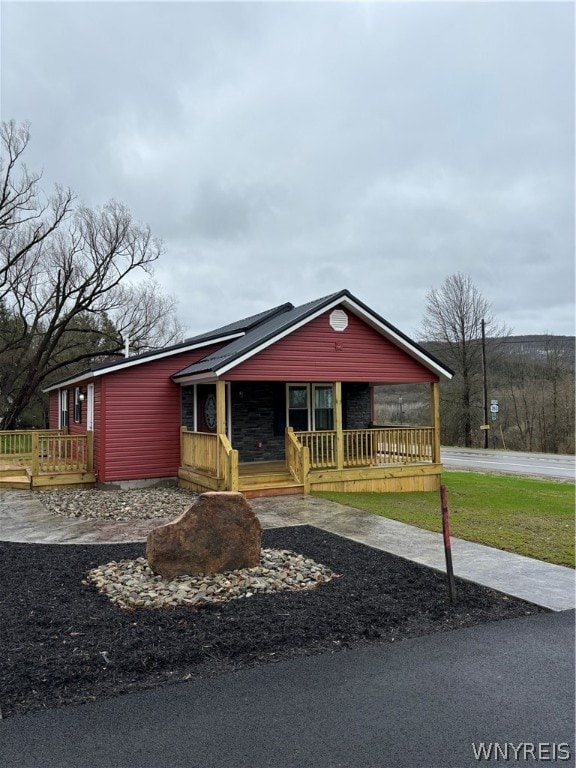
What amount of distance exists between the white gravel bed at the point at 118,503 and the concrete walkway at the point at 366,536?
0.37m

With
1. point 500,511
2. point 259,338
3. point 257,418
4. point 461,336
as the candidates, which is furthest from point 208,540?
point 461,336

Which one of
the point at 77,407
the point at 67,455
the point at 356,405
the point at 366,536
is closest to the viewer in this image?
the point at 366,536

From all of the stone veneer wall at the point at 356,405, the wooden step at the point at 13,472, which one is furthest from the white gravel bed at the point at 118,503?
the stone veneer wall at the point at 356,405

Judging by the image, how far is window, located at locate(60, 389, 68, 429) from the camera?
1842 centimetres

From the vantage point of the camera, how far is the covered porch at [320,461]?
A: 1136 cm

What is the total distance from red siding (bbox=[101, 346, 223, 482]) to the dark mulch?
22.2 ft

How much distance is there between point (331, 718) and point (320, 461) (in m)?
9.80

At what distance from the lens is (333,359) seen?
42.5 feet

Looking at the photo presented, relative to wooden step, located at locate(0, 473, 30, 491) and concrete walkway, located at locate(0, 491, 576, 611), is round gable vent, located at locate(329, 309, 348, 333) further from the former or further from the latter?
wooden step, located at locate(0, 473, 30, 491)

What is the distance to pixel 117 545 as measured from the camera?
277 inches

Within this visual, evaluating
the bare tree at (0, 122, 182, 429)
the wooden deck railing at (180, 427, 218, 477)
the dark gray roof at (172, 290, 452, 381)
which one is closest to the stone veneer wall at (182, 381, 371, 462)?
the wooden deck railing at (180, 427, 218, 477)

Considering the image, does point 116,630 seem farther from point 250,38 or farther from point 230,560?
point 250,38

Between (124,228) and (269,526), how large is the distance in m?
23.9

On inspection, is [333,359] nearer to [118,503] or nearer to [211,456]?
[211,456]
